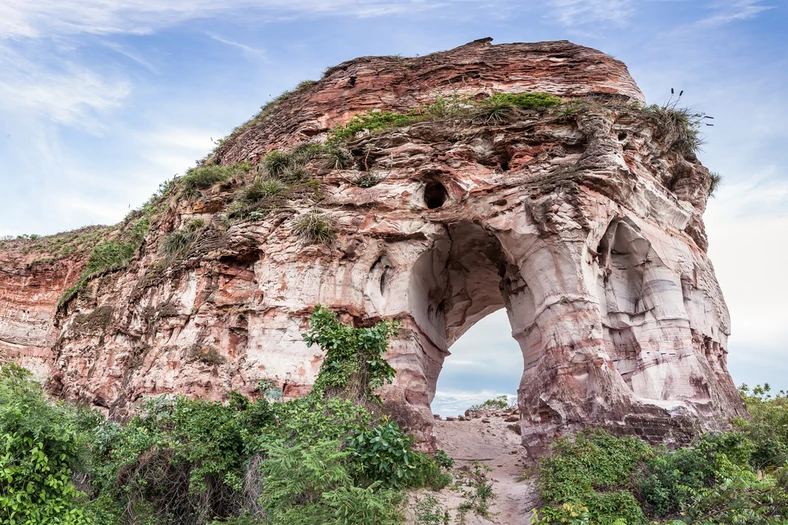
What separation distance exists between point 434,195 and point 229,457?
25.5 feet

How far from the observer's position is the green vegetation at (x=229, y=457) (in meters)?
6.13

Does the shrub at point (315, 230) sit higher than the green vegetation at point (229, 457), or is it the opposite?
the shrub at point (315, 230)

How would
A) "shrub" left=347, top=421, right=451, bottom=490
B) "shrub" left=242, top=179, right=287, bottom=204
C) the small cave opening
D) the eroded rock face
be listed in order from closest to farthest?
"shrub" left=347, top=421, right=451, bottom=490
the eroded rock face
the small cave opening
"shrub" left=242, top=179, right=287, bottom=204

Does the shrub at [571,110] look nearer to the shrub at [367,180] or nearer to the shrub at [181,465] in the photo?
the shrub at [367,180]

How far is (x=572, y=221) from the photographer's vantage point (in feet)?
34.8

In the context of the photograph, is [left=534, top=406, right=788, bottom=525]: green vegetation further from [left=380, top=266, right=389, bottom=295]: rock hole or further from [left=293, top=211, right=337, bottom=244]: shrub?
[left=293, top=211, right=337, bottom=244]: shrub

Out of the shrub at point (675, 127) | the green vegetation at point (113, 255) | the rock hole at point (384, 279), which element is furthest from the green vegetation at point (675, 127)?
the green vegetation at point (113, 255)

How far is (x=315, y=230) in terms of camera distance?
38.8ft

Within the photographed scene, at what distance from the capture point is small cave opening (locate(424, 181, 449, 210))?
12844 millimetres

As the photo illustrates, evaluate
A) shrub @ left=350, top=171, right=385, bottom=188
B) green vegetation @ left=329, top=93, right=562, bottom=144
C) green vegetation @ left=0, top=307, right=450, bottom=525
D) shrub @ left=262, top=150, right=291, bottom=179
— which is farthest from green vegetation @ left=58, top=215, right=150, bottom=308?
green vegetation @ left=0, top=307, right=450, bottom=525

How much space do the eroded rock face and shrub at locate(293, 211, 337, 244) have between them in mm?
181

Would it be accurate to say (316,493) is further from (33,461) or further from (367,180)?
(367,180)

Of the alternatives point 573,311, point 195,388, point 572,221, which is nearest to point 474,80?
point 572,221

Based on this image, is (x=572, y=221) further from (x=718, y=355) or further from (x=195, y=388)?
(x=195, y=388)
